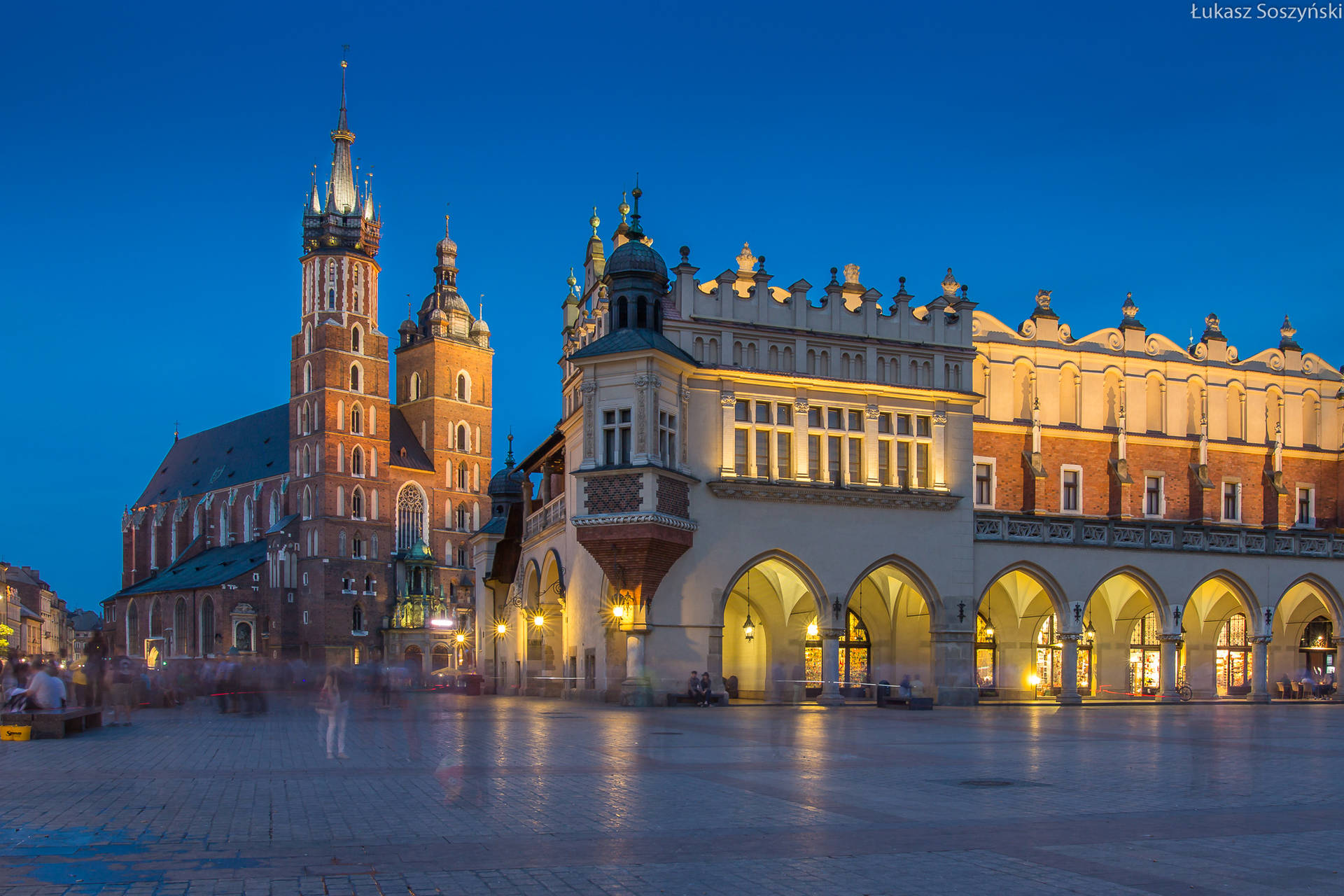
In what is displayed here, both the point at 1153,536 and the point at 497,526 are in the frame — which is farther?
the point at 497,526

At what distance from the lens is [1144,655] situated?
4691 cm

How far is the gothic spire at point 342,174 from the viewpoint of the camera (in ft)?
385

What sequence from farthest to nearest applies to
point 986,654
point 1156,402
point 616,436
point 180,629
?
A: point 180,629, point 1156,402, point 986,654, point 616,436

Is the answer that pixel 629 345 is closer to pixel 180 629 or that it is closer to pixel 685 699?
pixel 685 699

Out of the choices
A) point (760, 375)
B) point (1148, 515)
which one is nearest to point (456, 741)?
point (760, 375)

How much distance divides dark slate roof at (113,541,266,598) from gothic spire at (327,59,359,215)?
104ft

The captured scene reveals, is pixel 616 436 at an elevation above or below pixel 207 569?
above

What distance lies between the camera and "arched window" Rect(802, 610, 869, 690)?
1708 inches

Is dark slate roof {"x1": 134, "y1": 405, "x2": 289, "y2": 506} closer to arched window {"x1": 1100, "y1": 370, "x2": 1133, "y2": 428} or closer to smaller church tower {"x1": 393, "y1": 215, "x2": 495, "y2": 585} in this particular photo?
smaller church tower {"x1": 393, "y1": 215, "x2": 495, "y2": 585}

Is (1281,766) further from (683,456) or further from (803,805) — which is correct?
(683,456)

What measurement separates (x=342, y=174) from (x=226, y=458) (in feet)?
108

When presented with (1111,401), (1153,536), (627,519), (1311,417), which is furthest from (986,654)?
(1311,417)

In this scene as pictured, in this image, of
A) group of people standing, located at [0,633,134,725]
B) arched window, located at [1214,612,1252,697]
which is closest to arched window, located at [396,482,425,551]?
group of people standing, located at [0,633,134,725]

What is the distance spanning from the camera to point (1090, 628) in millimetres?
43781
